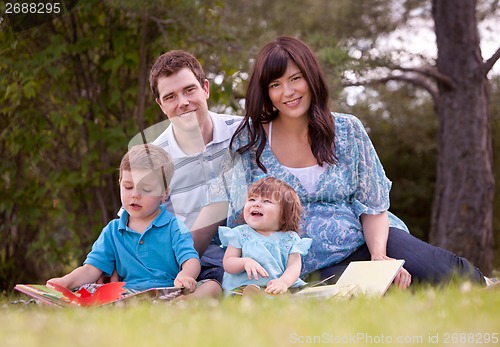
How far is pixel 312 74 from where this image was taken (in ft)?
13.2

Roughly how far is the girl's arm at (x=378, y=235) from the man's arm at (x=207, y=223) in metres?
0.82

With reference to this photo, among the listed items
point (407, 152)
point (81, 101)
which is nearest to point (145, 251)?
point (81, 101)

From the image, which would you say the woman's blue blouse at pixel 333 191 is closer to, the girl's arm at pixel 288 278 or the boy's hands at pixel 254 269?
the girl's arm at pixel 288 278

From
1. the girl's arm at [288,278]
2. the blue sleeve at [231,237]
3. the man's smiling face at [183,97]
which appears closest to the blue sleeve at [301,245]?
the girl's arm at [288,278]

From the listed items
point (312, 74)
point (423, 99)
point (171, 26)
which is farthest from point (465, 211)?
point (423, 99)

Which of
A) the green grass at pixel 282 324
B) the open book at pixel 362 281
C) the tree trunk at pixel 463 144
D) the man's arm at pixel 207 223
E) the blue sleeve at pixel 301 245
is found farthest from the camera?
the tree trunk at pixel 463 144

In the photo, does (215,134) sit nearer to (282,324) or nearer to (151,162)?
(151,162)

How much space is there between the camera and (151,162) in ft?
12.6

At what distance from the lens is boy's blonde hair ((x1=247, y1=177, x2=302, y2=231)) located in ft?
12.0

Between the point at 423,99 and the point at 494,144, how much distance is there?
1.75 metres

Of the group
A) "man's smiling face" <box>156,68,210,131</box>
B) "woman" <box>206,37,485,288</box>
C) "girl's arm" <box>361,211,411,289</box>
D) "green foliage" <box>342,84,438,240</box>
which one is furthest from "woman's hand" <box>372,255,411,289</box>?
"green foliage" <box>342,84,438,240</box>

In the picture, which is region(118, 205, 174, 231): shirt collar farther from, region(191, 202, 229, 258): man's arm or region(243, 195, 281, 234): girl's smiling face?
region(243, 195, 281, 234): girl's smiling face

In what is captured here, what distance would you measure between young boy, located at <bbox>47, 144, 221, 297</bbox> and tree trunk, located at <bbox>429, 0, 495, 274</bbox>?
16.0ft

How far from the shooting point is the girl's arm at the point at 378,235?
3.80m
